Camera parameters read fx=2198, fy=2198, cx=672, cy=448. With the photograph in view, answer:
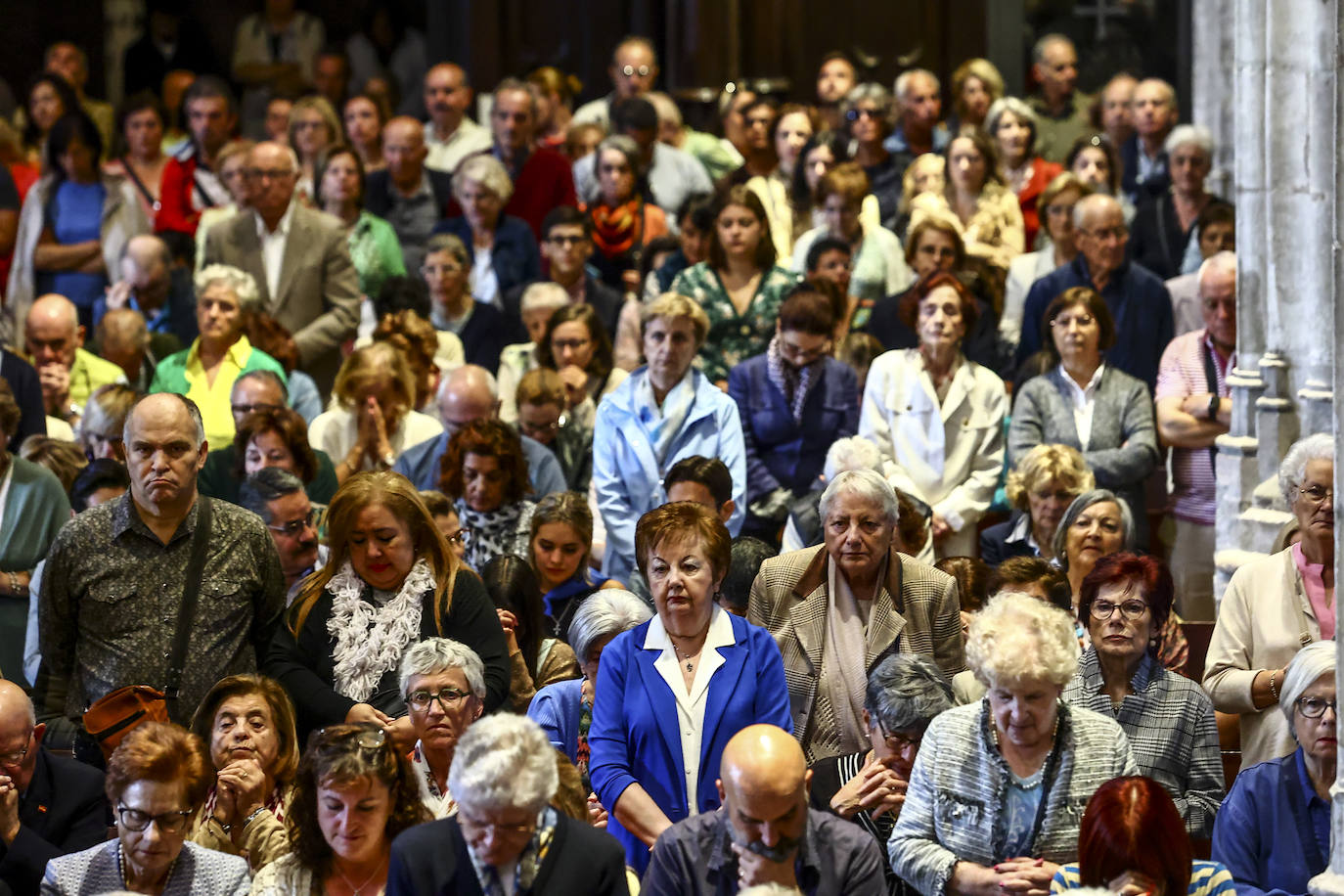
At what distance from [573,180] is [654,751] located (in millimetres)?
5886

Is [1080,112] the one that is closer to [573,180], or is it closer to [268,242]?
[573,180]

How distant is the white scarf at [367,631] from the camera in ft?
18.4

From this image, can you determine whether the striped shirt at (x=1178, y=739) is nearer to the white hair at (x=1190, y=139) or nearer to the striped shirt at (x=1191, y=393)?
the striped shirt at (x=1191, y=393)

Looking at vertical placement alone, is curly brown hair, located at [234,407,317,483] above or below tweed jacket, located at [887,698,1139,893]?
above

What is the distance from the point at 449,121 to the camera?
11.9 meters

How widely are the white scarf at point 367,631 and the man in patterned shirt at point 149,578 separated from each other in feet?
0.79

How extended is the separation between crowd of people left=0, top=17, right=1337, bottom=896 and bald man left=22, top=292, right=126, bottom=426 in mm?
19

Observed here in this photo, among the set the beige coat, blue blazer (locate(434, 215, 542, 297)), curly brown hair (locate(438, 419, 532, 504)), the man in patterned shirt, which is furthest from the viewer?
blue blazer (locate(434, 215, 542, 297))

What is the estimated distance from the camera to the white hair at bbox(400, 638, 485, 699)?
5344 millimetres

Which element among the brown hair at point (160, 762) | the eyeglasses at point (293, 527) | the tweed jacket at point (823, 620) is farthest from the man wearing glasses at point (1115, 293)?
the brown hair at point (160, 762)

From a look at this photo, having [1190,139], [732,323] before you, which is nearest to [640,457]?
[732,323]

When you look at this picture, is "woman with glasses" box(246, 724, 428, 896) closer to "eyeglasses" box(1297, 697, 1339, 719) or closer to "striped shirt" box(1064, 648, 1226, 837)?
"striped shirt" box(1064, 648, 1226, 837)

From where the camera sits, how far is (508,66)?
14828mm

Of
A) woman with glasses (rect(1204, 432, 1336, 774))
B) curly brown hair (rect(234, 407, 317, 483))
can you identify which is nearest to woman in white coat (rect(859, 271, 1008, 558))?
woman with glasses (rect(1204, 432, 1336, 774))
